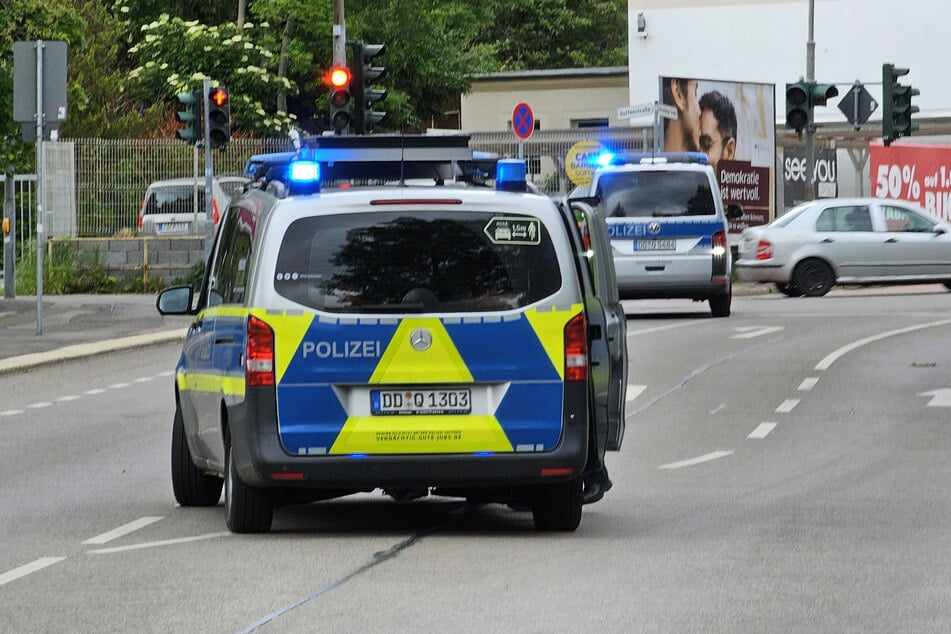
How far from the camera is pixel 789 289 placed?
32.5m

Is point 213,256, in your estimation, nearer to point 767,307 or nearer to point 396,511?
point 396,511

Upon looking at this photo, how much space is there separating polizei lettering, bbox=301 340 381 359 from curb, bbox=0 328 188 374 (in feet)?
39.1

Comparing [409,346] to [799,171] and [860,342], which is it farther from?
[799,171]

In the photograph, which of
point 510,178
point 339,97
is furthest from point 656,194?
point 510,178

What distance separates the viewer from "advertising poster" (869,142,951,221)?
153 ft

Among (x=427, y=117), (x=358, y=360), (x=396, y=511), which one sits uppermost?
(x=427, y=117)

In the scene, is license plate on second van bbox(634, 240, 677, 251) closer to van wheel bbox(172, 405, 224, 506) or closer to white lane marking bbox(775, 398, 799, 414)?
white lane marking bbox(775, 398, 799, 414)

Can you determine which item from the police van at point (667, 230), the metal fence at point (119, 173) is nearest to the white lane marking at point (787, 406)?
the police van at point (667, 230)

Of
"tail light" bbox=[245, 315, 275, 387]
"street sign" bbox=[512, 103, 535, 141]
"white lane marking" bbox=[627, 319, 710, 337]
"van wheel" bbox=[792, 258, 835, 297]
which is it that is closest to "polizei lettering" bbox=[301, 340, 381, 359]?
"tail light" bbox=[245, 315, 275, 387]

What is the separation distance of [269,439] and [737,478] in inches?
147

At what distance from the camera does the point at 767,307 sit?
96.7 ft

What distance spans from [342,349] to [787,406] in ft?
25.5

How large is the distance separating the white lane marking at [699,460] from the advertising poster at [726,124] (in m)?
28.2

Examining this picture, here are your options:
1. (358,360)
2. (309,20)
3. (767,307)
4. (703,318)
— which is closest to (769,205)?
(767,307)
